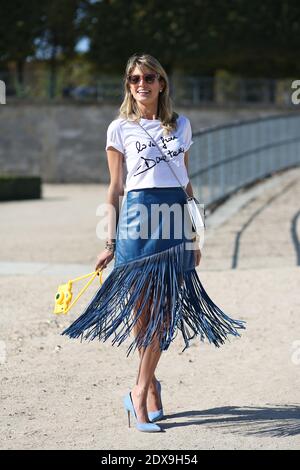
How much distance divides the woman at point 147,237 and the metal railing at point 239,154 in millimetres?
8187

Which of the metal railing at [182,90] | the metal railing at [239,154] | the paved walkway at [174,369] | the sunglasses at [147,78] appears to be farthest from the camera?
the metal railing at [182,90]

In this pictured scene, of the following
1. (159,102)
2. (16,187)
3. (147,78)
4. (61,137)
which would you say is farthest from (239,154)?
(61,137)

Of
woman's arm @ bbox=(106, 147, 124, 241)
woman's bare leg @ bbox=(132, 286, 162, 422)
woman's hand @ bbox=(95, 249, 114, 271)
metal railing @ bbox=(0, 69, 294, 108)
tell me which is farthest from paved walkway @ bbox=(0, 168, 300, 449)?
metal railing @ bbox=(0, 69, 294, 108)

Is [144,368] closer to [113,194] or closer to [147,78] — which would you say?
[113,194]

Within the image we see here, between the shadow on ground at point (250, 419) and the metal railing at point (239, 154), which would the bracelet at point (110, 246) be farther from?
the metal railing at point (239, 154)

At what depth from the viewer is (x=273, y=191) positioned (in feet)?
53.8

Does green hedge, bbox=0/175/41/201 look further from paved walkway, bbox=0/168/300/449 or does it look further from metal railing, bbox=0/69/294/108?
paved walkway, bbox=0/168/300/449

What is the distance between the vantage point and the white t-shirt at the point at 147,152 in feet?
14.8

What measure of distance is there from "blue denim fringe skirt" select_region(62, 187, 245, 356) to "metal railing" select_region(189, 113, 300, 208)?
8.24 metres

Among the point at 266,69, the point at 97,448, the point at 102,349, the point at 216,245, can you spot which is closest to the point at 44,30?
the point at 266,69

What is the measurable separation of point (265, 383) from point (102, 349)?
1.29 m

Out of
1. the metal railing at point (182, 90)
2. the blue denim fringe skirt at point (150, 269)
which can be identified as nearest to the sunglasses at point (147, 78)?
the blue denim fringe skirt at point (150, 269)

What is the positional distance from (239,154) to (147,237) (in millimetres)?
11782

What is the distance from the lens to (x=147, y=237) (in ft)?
14.8
